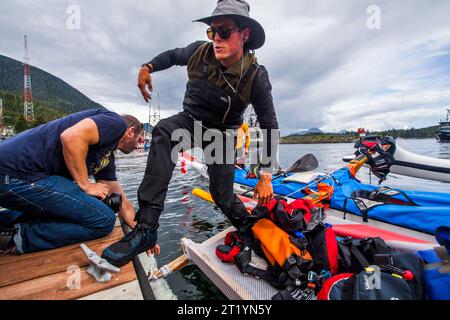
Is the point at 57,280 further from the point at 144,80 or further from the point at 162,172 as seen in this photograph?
the point at 144,80

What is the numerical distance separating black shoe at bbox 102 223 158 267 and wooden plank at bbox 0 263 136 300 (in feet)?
0.39

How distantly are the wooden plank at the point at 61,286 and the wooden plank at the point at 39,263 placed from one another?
0.29 ft

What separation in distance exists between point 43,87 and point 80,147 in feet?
789

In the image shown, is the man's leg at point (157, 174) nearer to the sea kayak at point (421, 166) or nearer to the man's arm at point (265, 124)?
the man's arm at point (265, 124)

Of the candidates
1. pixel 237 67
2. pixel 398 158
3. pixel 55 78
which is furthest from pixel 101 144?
pixel 55 78

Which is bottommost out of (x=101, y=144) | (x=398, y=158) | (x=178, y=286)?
(x=178, y=286)

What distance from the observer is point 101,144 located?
2.29 m

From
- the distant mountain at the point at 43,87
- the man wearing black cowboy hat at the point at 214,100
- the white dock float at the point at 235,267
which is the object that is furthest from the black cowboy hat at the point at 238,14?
the distant mountain at the point at 43,87

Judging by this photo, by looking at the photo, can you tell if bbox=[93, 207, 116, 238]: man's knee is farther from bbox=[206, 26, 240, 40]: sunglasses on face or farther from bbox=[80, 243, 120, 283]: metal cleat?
bbox=[206, 26, 240, 40]: sunglasses on face
